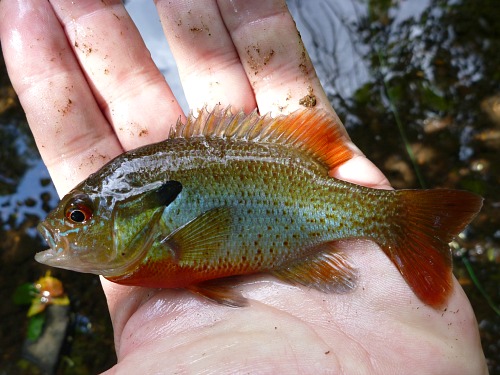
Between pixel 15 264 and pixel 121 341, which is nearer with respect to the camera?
pixel 121 341

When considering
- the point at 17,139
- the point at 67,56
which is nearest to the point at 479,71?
the point at 67,56

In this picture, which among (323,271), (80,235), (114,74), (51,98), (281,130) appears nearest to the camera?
(80,235)

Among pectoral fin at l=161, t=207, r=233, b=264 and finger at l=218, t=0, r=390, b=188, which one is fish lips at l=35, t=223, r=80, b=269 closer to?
pectoral fin at l=161, t=207, r=233, b=264

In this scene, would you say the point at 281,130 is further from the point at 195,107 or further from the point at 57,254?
the point at 57,254

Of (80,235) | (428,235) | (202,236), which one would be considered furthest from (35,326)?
(428,235)

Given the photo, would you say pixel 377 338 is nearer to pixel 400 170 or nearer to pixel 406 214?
pixel 406 214

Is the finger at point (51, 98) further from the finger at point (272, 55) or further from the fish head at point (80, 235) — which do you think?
the finger at point (272, 55)

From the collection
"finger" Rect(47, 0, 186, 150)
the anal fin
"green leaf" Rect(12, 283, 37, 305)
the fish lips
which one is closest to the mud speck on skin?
"finger" Rect(47, 0, 186, 150)
